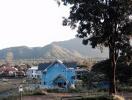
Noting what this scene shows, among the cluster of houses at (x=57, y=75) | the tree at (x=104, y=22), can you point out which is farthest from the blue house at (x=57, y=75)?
the tree at (x=104, y=22)

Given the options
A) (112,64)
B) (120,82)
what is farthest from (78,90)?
(112,64)

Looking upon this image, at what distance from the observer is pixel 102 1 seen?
39875mm

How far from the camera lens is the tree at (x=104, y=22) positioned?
1554 inches

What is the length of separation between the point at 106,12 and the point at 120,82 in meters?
30.4

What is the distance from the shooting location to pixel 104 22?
130 ft

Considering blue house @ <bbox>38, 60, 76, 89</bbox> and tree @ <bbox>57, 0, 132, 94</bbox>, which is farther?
blue house @ <bbox>38, 60, 76, 89</bbox>

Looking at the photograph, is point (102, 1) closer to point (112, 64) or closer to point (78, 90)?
point (112, 64)

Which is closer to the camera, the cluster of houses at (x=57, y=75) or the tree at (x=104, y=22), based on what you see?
→ the tree at (x=104, y=22)

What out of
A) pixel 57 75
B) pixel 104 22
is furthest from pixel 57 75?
pixel 104 22

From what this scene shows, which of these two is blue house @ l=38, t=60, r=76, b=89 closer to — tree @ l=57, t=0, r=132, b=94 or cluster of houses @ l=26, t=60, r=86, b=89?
cluster of houses @ l=26, t=60, r=86, b=89

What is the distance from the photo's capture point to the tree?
129ft

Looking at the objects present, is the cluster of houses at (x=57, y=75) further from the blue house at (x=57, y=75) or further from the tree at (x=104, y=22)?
the tree at (x=104, y=22)

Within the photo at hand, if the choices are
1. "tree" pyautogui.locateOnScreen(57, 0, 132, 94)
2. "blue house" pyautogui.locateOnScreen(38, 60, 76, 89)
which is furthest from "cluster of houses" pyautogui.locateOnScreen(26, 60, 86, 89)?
"tree" pyautogui.locateOnScreen(57, 0, 132, 94)

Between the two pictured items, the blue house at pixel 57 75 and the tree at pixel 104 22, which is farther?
the blue house at pixel 57 75
